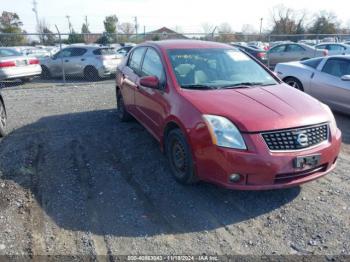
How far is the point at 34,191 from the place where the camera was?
3844mm

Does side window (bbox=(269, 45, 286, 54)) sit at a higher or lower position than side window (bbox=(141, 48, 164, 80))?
lower

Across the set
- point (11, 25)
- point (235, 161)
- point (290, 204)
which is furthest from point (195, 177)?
point (11, 25)

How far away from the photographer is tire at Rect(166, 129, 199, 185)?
11.8 feet

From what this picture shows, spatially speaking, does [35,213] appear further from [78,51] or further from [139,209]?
[78,51]

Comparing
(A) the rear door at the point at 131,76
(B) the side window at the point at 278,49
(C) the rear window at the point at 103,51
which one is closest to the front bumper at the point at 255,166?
(A) the rear door at the point at 131,76

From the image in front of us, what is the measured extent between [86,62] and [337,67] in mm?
9523

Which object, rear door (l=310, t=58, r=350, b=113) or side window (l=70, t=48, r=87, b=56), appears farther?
side window (l=70, t=48, r=87, b=56)

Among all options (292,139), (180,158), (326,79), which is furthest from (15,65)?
(292,139)

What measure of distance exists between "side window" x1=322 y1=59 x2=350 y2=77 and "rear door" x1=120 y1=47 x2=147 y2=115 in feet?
14.8

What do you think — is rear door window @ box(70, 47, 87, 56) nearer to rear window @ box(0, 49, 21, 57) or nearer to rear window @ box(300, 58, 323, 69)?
rear window @ box(0, 49, 21, 57)

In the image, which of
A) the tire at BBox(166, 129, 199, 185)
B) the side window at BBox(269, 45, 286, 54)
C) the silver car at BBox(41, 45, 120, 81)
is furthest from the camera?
the side window at BBox(269, 45, 286, 54)

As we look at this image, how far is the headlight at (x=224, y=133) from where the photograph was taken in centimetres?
316

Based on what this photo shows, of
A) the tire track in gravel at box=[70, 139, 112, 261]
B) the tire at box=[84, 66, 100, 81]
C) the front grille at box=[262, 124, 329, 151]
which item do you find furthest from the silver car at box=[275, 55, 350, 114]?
the tire at box=[84, 66, 100, 81]

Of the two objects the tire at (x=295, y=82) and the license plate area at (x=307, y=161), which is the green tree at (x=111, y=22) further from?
the license plate area at (x=307, y=161)
